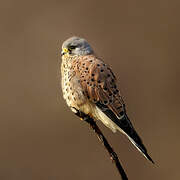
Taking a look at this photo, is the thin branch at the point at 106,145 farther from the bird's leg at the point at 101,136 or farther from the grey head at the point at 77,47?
the grey head at the point at 77,47

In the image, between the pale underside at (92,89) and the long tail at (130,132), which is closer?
the long tail at (130,132)

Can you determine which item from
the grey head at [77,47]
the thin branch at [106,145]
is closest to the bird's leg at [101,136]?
the thin branch at [106,145]

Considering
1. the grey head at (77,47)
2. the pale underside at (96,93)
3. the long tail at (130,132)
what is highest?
the grey head at (77,47)

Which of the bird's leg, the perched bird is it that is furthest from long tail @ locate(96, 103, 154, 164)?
the bird's leg

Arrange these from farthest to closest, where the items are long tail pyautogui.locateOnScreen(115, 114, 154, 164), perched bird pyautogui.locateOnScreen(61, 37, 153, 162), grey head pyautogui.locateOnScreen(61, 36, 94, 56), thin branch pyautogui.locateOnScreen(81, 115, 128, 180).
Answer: grey head pyautogui.locateOnScreen(61, 36, 94, 56) < perched bird pyautogui.locateOnScreen(61, 37, 153, 162) < long tail pyautogui.locateOnScreen(115, 114, 154, 164) < thin branch pyautogui.locateOnScreen(81, 115, 128, 180)

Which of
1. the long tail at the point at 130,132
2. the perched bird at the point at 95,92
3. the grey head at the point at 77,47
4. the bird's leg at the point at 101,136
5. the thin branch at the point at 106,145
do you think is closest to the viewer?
the thin branch at the point at 106,145

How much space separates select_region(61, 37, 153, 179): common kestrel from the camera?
168 inches

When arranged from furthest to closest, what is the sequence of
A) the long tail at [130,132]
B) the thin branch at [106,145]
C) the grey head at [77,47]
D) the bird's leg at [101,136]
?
the grey head at [77,47] < the long tail at [130,132] < the bird's leg at [101,136] < the thin branch at [106,145]

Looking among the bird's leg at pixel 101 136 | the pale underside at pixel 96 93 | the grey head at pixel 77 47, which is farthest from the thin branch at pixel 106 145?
the grey head at pixel 77 47

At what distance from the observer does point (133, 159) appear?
7418 mm

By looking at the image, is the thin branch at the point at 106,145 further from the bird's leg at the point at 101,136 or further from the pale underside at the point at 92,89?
the pale underside at the point at 92,89

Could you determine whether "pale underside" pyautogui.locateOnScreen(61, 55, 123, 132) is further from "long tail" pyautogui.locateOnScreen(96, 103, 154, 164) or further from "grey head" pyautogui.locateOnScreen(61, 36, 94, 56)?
"grey head" pyautogui.locateOnScreen(61, 36, 94, 56)

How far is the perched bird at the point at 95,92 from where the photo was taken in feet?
14.0

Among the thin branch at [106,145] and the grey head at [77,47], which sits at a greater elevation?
the grey head at [77,47]
